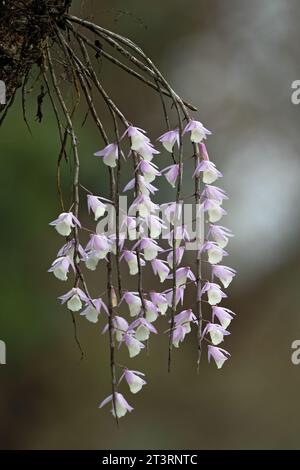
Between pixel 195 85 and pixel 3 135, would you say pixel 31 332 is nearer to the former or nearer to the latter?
pixel 3 135

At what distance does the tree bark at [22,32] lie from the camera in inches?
49.2

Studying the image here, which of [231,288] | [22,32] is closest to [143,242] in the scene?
[22,32]

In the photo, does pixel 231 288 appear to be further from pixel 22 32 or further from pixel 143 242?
pixel 143 242

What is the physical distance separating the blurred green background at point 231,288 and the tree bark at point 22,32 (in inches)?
115

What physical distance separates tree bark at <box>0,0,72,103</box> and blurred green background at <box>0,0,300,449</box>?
9.61ft

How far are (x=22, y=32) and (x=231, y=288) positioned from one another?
376cm

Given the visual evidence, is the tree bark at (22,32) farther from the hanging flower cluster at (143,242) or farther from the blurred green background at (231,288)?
the blurred green background at (231,288)

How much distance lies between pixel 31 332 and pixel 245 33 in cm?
205

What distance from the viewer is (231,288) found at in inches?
194

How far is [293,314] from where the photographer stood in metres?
4.83

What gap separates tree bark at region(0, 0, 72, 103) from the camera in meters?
1.25

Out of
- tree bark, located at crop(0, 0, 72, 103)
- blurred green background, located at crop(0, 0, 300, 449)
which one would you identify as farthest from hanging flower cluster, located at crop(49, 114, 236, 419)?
blurred green background, located at crop(0, 0, 300, 449)

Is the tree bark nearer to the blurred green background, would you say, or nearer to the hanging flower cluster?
the hanging flower cluster
